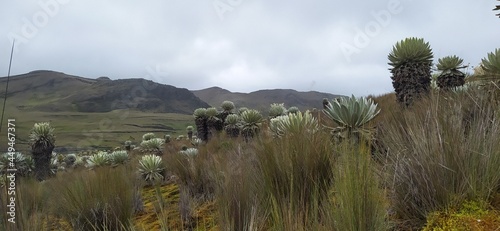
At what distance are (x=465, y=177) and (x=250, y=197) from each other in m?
1.59

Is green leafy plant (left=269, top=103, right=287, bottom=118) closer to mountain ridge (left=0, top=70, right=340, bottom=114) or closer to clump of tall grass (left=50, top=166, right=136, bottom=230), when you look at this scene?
clump of tall grass (left=50, top=166, right=136, bottom=230)

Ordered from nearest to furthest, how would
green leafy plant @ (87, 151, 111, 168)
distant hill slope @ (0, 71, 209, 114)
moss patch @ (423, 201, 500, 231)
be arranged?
moss patch @ (423, 201, 500, 231) < green leafy plant @ (87, 151, 111, 168) < distant hill slope @ (0, 71, 209, 114)

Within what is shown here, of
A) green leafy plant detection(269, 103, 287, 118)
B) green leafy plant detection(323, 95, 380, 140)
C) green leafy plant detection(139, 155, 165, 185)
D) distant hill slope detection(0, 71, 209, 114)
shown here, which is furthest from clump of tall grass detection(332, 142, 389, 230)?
distant hill slope detection(0, 71, 209, 114)

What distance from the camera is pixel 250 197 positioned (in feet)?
9.87

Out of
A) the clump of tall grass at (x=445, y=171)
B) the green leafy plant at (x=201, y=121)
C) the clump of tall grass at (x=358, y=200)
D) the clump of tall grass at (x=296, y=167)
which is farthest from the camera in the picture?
the green leafy plant at (x=201, y=121)

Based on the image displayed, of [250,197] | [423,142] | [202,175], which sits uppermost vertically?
[423,142]

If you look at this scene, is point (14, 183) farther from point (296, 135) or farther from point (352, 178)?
point (352, 178)

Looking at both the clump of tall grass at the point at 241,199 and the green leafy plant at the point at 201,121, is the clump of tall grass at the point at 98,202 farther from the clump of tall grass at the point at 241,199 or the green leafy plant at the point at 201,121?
the green leafy plant at the point at 201,121

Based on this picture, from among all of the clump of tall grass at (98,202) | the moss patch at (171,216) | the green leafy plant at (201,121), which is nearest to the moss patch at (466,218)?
the moss patch at (171,216)

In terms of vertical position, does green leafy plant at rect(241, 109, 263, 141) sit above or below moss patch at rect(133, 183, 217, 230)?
above

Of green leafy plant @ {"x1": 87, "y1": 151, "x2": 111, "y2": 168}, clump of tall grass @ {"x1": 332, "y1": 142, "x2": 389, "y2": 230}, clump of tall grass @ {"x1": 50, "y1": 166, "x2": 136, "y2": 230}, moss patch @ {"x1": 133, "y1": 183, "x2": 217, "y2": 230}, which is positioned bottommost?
green leafy plant @ {"x1": 87, "y1": 151, "x2": 111, "y2": 168}

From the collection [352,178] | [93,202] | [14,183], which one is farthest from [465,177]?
[93,202]

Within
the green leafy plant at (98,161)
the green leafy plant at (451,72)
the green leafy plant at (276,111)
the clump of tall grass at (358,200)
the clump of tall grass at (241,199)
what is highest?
the green leafy plant at (451,72)

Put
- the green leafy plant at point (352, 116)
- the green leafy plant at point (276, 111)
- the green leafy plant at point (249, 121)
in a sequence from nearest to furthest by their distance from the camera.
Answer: the green leafy plant at point (352, 116) → the green leafy plant at point (249, 121) → the green leafy plant at point (276, 111)
